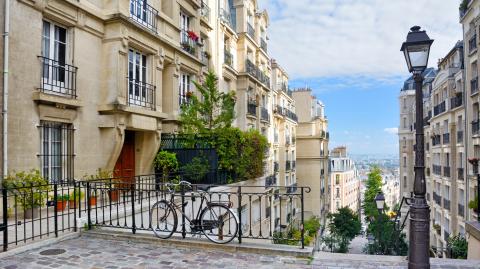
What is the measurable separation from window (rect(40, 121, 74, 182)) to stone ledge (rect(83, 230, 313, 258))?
3.11m

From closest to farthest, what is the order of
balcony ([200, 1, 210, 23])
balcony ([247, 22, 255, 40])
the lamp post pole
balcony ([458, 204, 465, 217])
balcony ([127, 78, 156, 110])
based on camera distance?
the lamp post pole < balcony ([127, 78, 156, 110]) < balcony ([200, 1, 210, 23]) < balcony ([458, 204, 465, 217]) < balcony ([247, 22, 255, 40])

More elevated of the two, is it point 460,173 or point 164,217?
point 164,217

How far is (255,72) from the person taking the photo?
26.0m

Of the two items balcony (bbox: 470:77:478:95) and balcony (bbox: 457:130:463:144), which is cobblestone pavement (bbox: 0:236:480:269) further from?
balcony (bbox: 457:130:463:144)

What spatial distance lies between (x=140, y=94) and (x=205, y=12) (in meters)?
8.58

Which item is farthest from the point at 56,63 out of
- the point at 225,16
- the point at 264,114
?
the point at 264,114

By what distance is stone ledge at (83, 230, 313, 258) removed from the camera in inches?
248

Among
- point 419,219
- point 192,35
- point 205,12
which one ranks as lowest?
point 419,219

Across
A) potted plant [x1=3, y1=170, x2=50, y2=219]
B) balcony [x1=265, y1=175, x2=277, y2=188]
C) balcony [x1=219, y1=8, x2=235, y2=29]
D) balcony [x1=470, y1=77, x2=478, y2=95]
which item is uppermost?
balcony [x1=219, y1=8, x2=235, y2=29]

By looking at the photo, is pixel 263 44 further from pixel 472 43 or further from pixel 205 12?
pixel 472 43

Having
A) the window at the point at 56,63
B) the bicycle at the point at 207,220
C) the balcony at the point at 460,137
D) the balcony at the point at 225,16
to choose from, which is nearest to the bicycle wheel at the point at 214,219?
the bicycle at the point at 207,220

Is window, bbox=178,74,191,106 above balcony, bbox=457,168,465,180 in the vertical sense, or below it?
above

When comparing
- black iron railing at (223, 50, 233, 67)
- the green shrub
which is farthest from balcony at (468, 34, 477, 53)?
the green shrub

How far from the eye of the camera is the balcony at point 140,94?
12.6 m
